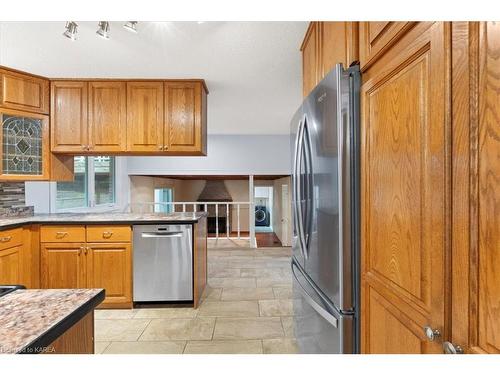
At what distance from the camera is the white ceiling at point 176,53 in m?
2.04

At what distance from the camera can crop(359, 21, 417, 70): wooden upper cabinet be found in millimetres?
884

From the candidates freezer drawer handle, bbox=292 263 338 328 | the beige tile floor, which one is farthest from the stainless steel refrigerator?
the beige tile floor

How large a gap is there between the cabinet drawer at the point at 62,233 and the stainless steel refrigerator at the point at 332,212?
2328mm

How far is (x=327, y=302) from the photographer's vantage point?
1.33 metres

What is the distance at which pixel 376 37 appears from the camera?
1.04 m

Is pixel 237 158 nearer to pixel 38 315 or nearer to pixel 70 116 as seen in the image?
pixel 70 116

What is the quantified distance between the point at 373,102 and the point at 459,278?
0.68m

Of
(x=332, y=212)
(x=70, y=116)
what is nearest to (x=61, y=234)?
(x=70, y=116)

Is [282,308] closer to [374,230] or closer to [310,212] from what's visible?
[310,212]

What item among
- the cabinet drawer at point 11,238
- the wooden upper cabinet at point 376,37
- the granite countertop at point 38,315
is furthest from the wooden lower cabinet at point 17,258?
the wooden upper cabinet at point 376,37

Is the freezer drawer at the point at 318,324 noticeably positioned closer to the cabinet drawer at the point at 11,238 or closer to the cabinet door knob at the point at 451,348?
the cabinet door knob at the point at 451,348

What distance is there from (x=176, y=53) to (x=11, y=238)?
2.21 m

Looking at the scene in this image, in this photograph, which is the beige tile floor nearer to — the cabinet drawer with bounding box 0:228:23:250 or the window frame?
the cabinet drawer with bounding box 0:228:23:250
